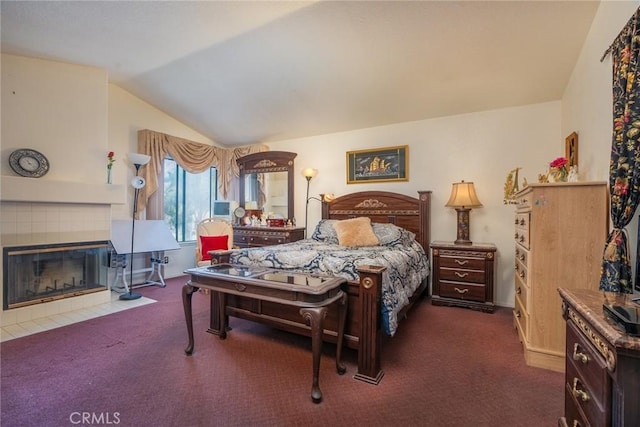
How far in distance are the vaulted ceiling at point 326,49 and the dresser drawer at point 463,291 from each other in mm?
2249

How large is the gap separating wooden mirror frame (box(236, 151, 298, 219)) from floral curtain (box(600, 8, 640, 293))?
4186 millimetres

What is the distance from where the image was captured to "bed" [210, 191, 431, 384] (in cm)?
210

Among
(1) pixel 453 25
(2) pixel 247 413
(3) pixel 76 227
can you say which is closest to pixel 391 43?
(1) pixel 453 25

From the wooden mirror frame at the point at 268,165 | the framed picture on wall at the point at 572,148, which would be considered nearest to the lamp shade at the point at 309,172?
the wooden mirror frame at the point at 268,165

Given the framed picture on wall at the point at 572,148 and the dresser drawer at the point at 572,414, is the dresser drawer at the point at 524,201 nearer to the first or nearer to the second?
the framed picture on wall at the point at 572,148

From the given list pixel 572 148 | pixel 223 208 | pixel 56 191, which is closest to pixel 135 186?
pixel 56 191

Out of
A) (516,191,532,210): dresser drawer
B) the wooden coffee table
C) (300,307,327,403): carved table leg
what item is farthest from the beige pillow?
(300,307,327,403): carved table leg

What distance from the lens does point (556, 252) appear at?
7.26 feet

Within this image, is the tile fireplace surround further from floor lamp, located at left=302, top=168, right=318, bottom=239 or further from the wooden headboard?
the wooden headboard

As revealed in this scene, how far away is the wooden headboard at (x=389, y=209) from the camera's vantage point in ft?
13.5

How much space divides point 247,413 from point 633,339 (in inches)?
70.6

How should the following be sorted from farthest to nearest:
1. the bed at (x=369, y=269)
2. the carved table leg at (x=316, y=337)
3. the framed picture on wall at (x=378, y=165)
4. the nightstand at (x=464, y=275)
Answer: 1. the framed picture on wall at (x=378, y=165)
2. the nightstand at (x=464, y=275)
3. the bed at (x=369, y=269)
4. the carved table leg at (x=316, y=337)

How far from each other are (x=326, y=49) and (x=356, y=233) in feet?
6.90

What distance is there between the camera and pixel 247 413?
1.75 m
